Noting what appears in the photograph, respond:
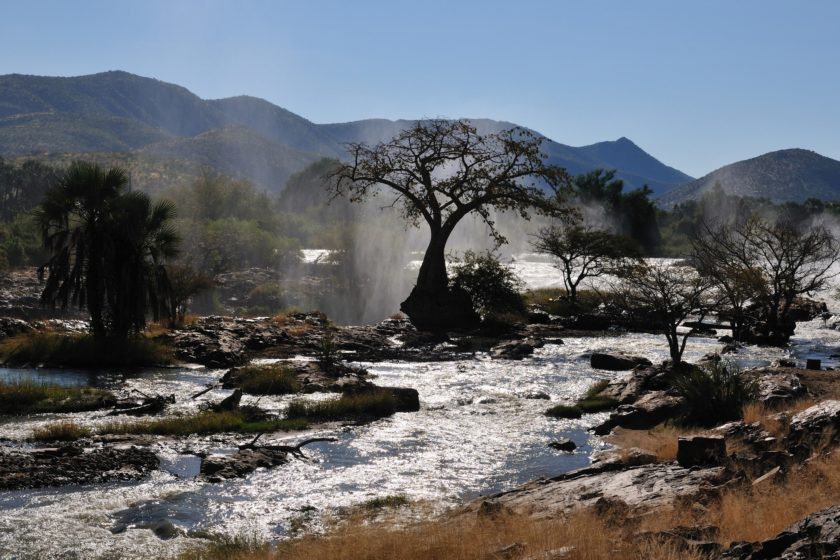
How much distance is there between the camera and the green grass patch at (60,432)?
1606cm

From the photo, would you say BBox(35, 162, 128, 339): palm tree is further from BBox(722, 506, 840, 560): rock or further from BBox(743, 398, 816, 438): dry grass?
BBox(722, 506, 840, 560): rock

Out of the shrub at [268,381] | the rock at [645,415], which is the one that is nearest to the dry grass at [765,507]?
the rock at [645,415]

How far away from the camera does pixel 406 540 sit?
982 cm

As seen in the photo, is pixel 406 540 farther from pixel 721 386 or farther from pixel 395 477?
pixel 721 386

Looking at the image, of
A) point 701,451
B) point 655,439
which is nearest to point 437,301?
point 655,439

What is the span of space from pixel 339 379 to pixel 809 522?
1724cm

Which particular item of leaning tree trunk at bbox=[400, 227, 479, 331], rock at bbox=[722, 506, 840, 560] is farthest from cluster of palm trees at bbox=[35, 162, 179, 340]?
rock at bbox=[722, 506, 840, 560]

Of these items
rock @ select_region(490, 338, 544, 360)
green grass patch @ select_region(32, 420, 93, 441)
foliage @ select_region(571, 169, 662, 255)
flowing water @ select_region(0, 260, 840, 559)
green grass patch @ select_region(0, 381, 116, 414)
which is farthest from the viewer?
foliage @ select_region(571, 169, 662, 255)

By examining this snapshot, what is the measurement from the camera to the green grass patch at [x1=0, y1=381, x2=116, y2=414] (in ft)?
62.4

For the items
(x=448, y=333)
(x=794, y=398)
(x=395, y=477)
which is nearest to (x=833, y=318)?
(x=448, y=333)

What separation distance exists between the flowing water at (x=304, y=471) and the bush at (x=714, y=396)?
2311 mm

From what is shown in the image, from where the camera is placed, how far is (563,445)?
54.7 ft

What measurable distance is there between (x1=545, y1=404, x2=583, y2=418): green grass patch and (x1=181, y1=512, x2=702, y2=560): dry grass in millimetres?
9636

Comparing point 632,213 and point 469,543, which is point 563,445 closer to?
point 469,543
